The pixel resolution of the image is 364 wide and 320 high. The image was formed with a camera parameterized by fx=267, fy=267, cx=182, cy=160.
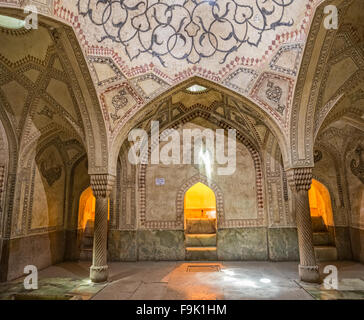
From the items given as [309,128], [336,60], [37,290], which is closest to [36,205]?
[37,290]

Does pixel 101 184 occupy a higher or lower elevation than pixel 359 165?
lower

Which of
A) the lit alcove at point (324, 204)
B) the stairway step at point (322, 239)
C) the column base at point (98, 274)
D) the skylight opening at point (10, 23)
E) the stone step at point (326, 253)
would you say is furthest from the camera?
the stairway step at point (322, 239)

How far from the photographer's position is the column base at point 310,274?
6.05 meters

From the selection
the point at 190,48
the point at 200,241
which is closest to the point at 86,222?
the point at 200,241

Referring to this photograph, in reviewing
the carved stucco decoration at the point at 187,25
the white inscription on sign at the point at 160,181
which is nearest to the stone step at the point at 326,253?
the white inscription on sign at the point at 160,181

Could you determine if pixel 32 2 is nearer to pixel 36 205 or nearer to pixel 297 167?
pixel 36 205

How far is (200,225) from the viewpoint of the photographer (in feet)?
38.5

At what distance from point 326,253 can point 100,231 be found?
7.45 m

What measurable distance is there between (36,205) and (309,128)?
7.98 metres

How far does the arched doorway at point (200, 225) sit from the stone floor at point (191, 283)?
772mm

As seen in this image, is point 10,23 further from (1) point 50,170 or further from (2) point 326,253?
(2) point 326,253

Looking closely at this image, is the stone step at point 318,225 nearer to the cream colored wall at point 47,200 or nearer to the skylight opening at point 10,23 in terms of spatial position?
the cream colored wall at point 47,200

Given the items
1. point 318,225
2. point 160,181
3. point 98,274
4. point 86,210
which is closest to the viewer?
point 98,274

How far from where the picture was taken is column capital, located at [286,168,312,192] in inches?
256
